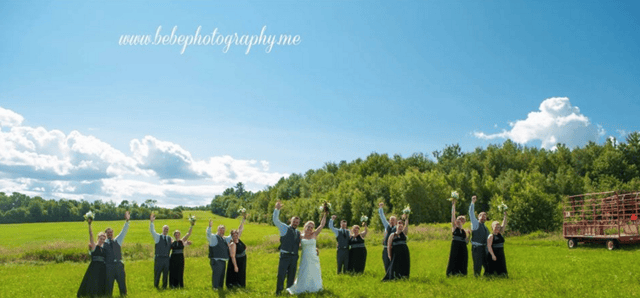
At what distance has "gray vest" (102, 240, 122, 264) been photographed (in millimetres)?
14703

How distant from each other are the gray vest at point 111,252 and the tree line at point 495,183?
4355 cm

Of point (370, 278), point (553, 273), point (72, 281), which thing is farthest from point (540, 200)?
point (72, 281)

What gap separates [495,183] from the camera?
270 feet

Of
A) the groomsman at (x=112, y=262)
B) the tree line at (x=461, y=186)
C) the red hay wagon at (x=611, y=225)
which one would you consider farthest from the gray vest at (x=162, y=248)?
the tree line at (x=461, y=186)

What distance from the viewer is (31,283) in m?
23.1

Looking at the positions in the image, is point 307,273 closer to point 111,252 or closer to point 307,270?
point 307,270

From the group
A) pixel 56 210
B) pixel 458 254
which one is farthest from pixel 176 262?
pixel 56 210

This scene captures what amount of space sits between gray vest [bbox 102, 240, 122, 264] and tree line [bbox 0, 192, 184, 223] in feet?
317

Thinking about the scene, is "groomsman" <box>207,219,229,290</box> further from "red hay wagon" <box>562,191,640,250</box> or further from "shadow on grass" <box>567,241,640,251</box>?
"shadow on grass" <box>567,241,640,251</box>

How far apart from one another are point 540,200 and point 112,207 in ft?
345

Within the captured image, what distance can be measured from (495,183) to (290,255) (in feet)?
250

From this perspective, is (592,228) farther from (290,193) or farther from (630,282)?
(290,193)

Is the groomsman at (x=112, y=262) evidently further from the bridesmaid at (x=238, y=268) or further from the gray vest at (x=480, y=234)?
the gray vest at (x=480, y=234)

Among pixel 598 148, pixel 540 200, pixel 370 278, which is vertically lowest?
pixel 370 278
